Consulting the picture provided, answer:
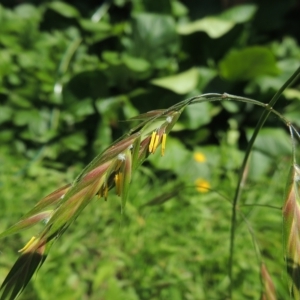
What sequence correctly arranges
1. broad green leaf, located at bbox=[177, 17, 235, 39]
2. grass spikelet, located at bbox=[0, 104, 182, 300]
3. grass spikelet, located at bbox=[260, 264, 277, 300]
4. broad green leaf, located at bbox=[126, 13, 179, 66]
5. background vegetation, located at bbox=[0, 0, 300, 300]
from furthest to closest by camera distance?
broad green leaf, located at bbox=[177, 17, 235, 39]
broad green leaf, located at bbox=[126, 13, 179, 66]
background vegetation, located at bbox=[0, 0, 300, 300]
grass spikelet, located at bbox=[260, 264, 277, 300]
grass spikelet, located at bbox=[0, 104, 182, 300]

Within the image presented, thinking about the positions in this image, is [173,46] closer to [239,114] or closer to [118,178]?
[239,114]

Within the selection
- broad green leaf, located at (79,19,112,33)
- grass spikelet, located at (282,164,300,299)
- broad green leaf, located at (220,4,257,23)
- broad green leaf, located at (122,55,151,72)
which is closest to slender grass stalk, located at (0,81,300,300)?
grass spikelet, located at (282,164,300,299)

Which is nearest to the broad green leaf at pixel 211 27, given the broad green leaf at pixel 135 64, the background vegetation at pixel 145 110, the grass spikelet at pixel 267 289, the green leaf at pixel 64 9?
the background vegetation at pixel 145 110

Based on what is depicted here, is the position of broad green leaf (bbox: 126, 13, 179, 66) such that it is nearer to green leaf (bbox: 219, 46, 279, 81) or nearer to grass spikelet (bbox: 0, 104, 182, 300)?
green leaf (bbox: 219, 46, 279, 81)

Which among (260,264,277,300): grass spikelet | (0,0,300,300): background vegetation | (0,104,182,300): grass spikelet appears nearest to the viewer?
(0,104,182,300): grass spikelet

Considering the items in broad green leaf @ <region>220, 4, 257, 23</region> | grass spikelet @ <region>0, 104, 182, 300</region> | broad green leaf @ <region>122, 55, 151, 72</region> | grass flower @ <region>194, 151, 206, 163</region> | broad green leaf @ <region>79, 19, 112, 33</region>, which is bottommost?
grass spikelet @ <region>0, 104, 182, 300</region>

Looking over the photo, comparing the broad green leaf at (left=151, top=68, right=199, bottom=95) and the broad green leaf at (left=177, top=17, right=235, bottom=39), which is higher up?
the broad green leaf at (left=177, top=17, right=235, bottom=39)

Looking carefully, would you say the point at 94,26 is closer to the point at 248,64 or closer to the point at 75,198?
the point at 248,64

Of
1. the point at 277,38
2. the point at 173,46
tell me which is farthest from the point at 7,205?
the point at 277,38
